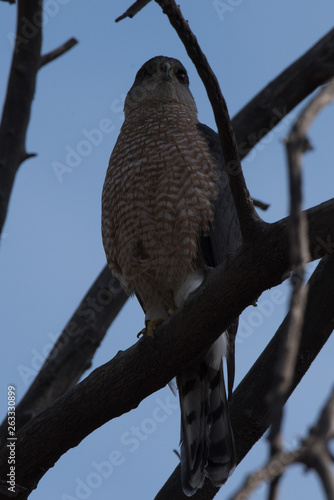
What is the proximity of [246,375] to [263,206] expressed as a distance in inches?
83.8

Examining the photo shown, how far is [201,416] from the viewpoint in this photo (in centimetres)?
516

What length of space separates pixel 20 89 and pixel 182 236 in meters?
2.02

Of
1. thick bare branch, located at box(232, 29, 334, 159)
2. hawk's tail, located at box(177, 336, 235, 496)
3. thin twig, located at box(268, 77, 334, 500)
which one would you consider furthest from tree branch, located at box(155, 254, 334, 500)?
thin twig, located at box(268, 77, 334, 500)

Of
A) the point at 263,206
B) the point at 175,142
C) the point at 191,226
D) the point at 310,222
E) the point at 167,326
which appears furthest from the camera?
the point at 263,206

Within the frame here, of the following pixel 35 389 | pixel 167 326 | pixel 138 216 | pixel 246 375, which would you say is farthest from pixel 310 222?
pixel 35 389

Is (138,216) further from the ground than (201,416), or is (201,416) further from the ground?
(138,216)

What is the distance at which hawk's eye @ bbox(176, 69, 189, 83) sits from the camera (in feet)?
22.9

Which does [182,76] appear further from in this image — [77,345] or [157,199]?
[77,345]

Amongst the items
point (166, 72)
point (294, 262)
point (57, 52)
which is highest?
point (57, 52)

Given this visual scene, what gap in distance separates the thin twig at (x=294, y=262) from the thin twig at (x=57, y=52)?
4.85 m

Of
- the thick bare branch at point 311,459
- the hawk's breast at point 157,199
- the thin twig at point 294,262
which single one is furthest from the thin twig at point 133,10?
the thick bare branch at point 311,459

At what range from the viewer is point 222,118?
3.61 metres

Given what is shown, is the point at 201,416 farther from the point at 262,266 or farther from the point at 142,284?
the point at 262,266

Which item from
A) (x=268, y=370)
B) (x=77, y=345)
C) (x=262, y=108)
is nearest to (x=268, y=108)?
(x=262, y=108)
